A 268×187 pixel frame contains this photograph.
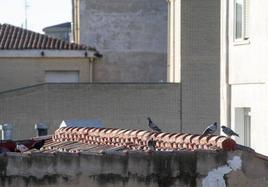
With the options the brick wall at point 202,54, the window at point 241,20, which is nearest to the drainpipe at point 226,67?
the window at point 241,20

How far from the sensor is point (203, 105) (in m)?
37.0

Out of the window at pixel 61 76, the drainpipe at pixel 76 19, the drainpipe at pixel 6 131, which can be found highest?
the drainpipe at pixel 76 19

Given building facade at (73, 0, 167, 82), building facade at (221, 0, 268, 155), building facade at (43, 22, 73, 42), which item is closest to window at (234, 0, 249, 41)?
building facade at (221, 0, 268, 155)

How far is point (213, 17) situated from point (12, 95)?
9.08 metres

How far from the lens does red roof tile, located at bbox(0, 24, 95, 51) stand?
40.0 metres

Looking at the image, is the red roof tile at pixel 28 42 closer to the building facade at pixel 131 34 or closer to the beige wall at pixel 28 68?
the beige wall at pixel 28 68

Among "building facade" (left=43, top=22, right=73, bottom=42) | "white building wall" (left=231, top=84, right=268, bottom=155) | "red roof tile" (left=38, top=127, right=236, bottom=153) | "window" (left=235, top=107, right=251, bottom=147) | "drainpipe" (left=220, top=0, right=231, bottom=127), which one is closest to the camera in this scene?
"red roof tile" (left=38, top=127, right=236, bottom=153)

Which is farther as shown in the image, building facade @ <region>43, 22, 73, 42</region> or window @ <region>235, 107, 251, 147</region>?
building facade @ <region>43, 22, 73, 42</region>

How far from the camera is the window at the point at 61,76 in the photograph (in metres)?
40.0

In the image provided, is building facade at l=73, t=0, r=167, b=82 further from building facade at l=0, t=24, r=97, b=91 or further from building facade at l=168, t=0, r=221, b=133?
building facade at l=168, t=0, r=221, b=133

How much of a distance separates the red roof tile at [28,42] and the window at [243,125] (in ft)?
57.6

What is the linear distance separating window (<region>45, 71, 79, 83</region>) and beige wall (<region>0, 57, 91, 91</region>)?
19cm

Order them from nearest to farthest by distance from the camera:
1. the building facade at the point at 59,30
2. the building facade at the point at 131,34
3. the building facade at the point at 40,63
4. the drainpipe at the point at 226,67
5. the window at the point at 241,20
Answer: the window at the point at 241,20
the drainpipe at the point at 226,67
the building facade at the point at 40,63
the building facade at the point at 131,34
the building facade at the point at 59,30

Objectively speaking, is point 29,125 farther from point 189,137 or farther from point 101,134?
point 189,137
